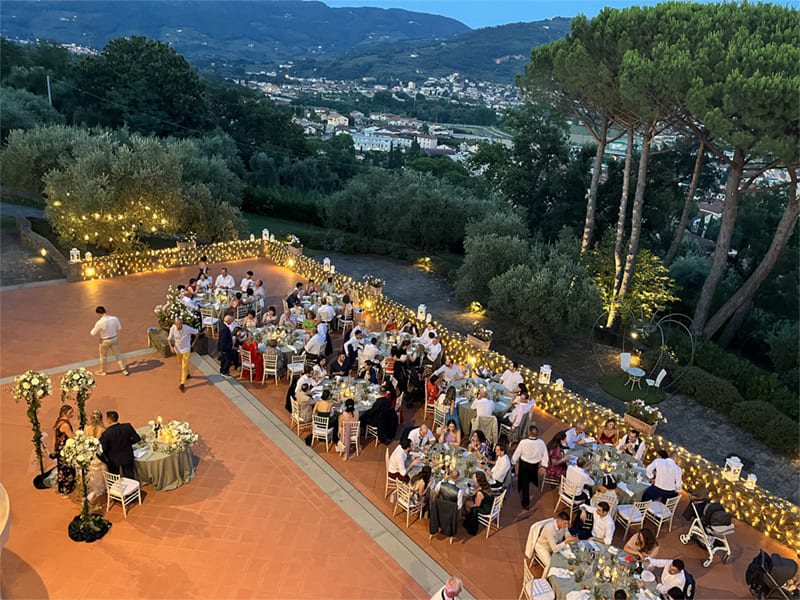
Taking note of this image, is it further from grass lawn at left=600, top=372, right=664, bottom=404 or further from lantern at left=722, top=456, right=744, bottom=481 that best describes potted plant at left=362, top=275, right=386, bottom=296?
lantern at left=722, top=456, right=744, bottom=481

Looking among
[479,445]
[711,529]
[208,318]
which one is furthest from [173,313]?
[711,529]

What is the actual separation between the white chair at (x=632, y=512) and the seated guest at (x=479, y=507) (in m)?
2.12

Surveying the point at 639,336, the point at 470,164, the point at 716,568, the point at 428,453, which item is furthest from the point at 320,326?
the point at 470,164

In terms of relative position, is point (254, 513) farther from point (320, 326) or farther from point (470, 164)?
point (470, 164)

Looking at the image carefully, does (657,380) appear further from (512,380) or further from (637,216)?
(637,216)

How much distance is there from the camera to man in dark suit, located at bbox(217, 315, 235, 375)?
12867 mm

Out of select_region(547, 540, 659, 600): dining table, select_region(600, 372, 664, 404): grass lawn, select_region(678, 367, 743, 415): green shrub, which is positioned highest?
select_region(547, 540, 659, 600): dining table

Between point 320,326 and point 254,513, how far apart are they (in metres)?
5.46

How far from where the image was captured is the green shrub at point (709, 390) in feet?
53.0

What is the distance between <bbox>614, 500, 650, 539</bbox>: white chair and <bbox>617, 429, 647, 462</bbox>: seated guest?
1.12m

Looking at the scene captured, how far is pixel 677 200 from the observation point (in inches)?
1080

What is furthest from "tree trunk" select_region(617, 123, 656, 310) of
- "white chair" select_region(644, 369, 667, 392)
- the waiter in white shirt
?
the waiter in white shirt

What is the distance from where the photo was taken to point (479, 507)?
8672 mm

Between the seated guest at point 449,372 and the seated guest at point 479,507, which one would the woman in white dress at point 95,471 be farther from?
the seated guest at point 449,372
